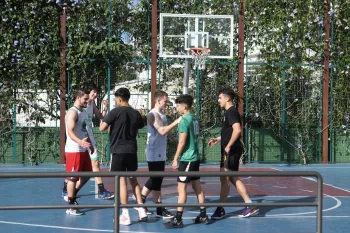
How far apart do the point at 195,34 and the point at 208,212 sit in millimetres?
7338

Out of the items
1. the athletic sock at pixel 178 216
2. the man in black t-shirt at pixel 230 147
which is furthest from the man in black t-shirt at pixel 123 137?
the man in black t-shirt at pixel 230 147

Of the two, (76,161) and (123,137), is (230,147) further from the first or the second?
(76,161)

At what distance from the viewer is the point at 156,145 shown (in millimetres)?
8797

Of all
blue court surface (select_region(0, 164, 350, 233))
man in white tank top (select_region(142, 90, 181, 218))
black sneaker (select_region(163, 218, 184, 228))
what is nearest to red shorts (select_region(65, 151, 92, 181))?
blue court surface (select_region(0, 164, 350, 233))

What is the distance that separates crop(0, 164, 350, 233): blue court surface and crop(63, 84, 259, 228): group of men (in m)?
0.24

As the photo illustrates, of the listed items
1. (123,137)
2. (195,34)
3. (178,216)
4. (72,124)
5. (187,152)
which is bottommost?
(178,216)

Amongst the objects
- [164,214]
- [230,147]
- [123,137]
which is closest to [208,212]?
[164,214]

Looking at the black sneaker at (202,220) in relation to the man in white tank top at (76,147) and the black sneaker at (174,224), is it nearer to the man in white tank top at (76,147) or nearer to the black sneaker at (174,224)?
the black sneaker at (174,224)

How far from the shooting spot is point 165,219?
8602mm

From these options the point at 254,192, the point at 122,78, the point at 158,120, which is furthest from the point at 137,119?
the point at 122,78

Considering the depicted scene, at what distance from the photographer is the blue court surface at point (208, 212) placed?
8.05 metres

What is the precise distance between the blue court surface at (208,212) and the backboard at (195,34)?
3.97m

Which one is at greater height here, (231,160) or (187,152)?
(187,152)

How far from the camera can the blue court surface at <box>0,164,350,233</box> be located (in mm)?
8047
